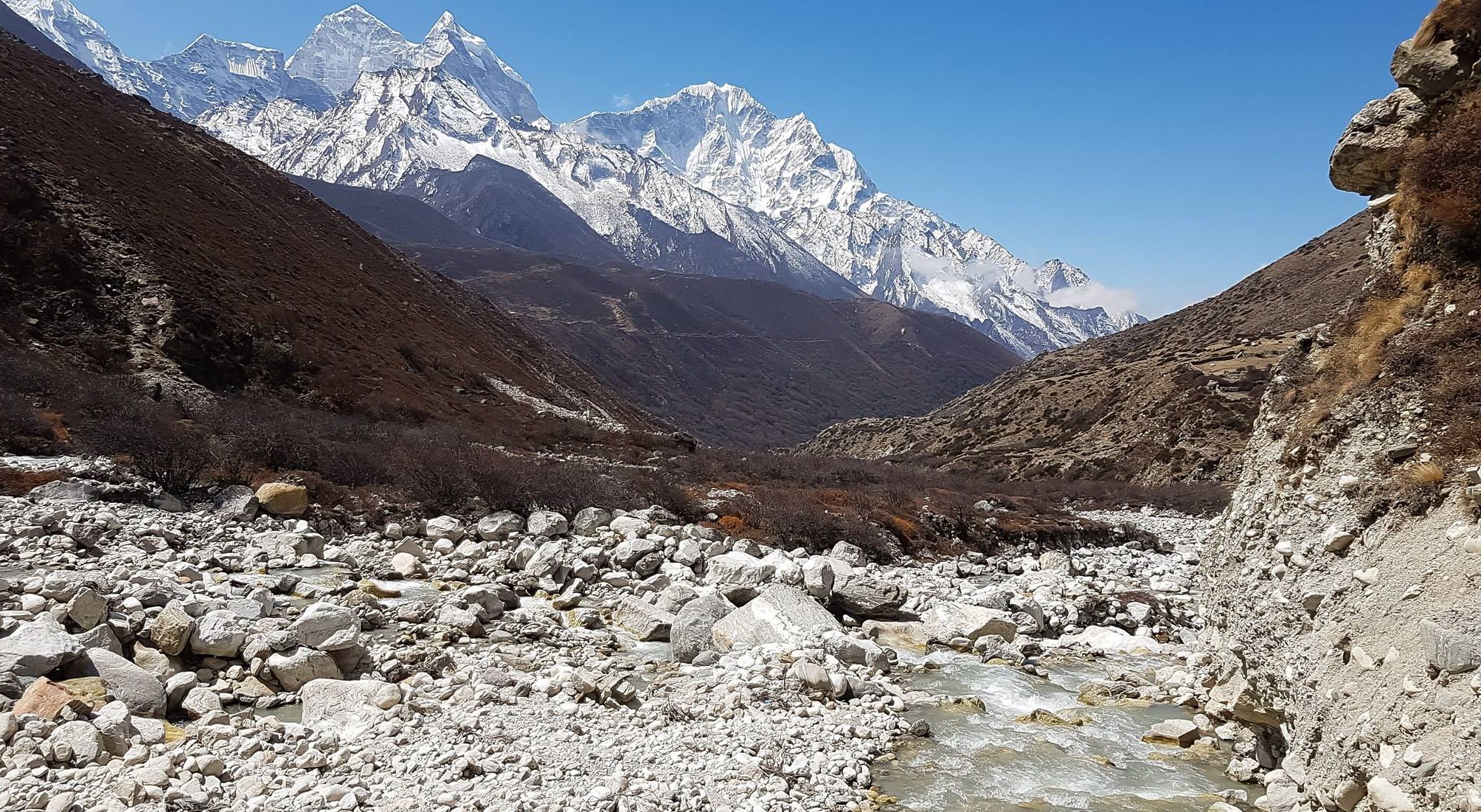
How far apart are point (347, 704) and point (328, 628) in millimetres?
2060

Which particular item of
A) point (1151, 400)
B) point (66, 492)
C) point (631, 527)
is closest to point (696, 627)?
point (631, 527)

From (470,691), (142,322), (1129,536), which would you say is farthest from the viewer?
(142,322)

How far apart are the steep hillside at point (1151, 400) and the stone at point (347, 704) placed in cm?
6624

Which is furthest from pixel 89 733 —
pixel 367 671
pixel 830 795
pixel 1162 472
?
pixel 1162 472

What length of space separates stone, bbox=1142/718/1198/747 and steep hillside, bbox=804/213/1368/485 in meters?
58.8

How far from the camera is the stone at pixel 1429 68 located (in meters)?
10.1

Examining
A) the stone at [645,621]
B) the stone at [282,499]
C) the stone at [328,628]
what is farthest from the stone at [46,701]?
the stone at [282,499]

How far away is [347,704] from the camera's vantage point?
9.86 m

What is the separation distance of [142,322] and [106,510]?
35582mm

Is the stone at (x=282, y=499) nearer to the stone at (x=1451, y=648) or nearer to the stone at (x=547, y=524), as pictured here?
the stone at (x=547, y=524)

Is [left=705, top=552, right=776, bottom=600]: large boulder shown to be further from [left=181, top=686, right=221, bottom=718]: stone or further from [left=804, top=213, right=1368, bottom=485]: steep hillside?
[left=804, top=213, right=1368, bottom=485]: steep hillside

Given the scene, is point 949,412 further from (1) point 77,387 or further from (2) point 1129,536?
(1) point 77,387

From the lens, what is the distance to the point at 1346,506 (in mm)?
8570

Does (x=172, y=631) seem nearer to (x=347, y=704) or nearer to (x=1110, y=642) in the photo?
(x=347, y=704)
